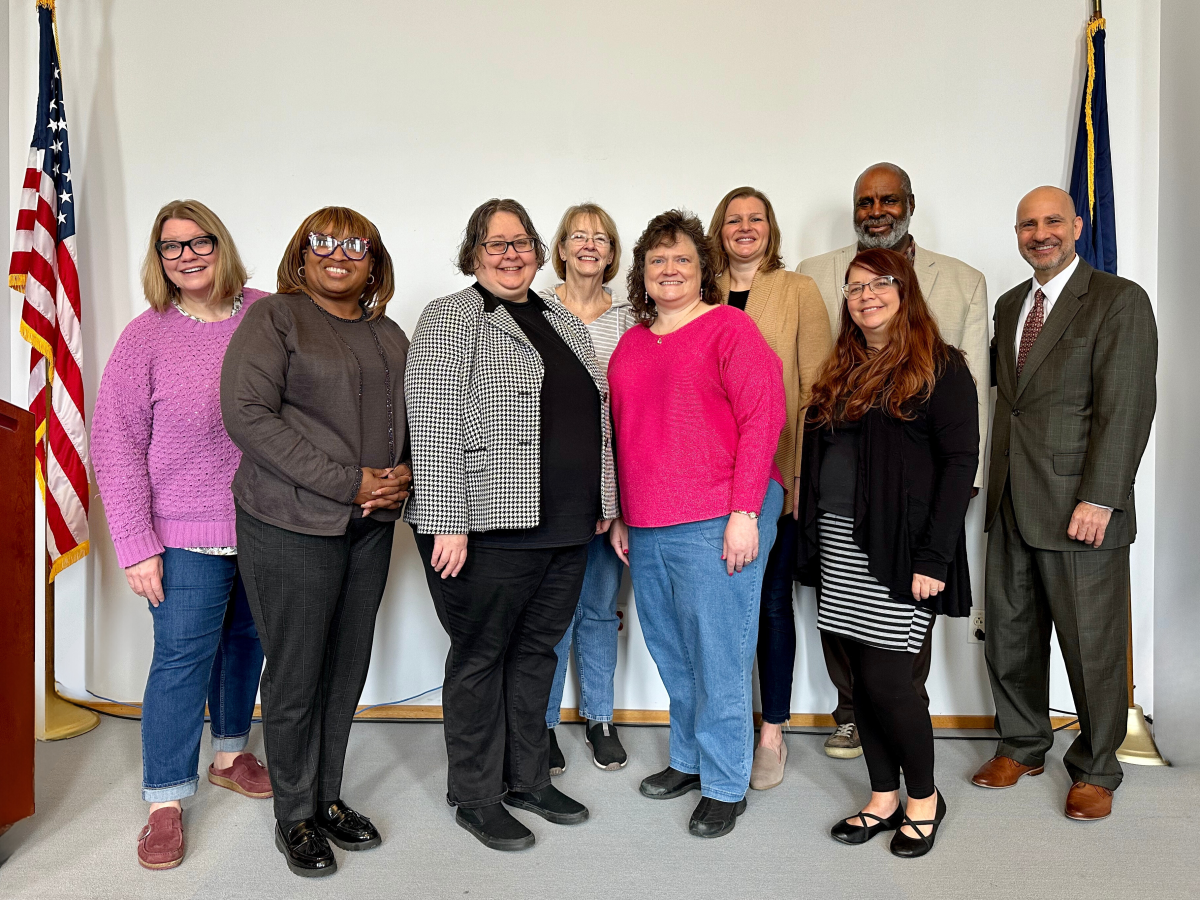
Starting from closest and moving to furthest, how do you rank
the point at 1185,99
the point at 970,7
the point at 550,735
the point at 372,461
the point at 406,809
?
1. the point at 372,461
2. the point at 406,809
3. the point at 550,735
4. the point at 1185,99
5. the point at 970,7

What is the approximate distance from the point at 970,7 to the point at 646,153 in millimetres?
1325

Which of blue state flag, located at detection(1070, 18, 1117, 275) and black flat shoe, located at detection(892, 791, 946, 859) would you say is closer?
black flat shoe, located at detection(892, 791, 946, 859)

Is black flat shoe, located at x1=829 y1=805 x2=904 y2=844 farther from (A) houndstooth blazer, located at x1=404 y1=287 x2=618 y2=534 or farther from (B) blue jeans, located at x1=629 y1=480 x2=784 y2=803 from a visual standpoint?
(A) houndstooth blazer, located at x1=404 y1=287 x2=618 y2=534

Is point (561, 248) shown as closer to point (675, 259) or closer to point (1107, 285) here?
point (675, 259)

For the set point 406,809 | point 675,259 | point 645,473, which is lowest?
point 406,809

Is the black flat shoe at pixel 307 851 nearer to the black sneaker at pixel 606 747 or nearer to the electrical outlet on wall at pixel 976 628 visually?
the black sneaker at pixel 606 747

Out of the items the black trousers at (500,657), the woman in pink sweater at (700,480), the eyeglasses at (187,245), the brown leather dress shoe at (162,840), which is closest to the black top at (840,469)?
the woman in pink sweater at (700,480)

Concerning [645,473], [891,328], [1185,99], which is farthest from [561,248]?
[1185,99]

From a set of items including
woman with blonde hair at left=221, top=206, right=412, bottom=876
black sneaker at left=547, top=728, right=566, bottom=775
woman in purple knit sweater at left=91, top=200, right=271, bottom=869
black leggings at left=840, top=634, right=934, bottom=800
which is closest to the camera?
woman with blonde hair at left=221, top=206, right=412, bottom=876

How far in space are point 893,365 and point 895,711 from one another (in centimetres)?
87

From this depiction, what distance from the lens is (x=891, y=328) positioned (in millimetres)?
2021

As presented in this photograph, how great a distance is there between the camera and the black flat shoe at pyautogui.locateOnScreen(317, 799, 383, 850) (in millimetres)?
2078

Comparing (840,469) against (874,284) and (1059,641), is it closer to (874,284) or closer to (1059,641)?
(874,284)

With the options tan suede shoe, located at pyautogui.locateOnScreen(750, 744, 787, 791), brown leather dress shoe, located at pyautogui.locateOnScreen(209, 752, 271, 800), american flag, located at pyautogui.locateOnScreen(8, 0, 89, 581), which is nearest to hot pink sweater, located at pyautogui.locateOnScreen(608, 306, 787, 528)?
tan suede shoe, located at pyautogui.locateOnScreen(750, 744, 787, 791)
